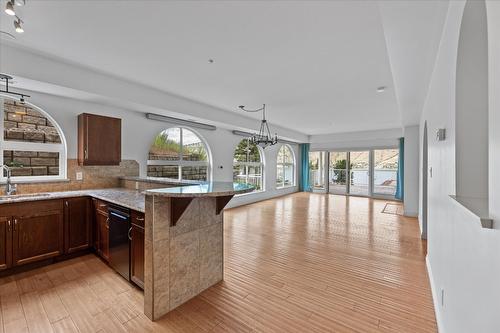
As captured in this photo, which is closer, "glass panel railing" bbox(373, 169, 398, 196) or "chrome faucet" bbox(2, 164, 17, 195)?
"chrome faucet" bbox(2, 164, 17, 195)

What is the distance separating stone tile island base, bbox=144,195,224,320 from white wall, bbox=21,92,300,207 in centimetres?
277

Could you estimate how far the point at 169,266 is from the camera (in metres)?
2.08

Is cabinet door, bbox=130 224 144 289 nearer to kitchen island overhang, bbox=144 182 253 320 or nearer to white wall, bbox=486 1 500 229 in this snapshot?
kitchen island overhang, bbox=144 182 253 320

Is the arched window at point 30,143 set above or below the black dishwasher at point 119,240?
above

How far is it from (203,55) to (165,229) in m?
2.09

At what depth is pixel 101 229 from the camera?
3029 millimetres

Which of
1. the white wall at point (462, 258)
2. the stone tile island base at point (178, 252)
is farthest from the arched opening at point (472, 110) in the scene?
the stone tile island base at point (178, 252)

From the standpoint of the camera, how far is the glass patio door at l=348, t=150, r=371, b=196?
8914 mm

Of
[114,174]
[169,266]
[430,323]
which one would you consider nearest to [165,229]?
[169,266]

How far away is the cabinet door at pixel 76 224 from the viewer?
3051mm

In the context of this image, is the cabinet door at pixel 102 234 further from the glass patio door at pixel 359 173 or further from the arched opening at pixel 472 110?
the glass patio door at pixel 359 173

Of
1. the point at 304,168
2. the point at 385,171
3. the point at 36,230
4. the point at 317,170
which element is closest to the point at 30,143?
the point at 36,230

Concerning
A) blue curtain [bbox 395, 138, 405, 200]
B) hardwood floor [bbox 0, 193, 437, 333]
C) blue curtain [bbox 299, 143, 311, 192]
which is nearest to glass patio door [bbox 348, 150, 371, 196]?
blue curtain [bbox 395, 138, 405, 200]

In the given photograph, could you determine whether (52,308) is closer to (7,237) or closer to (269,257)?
(7,237)
